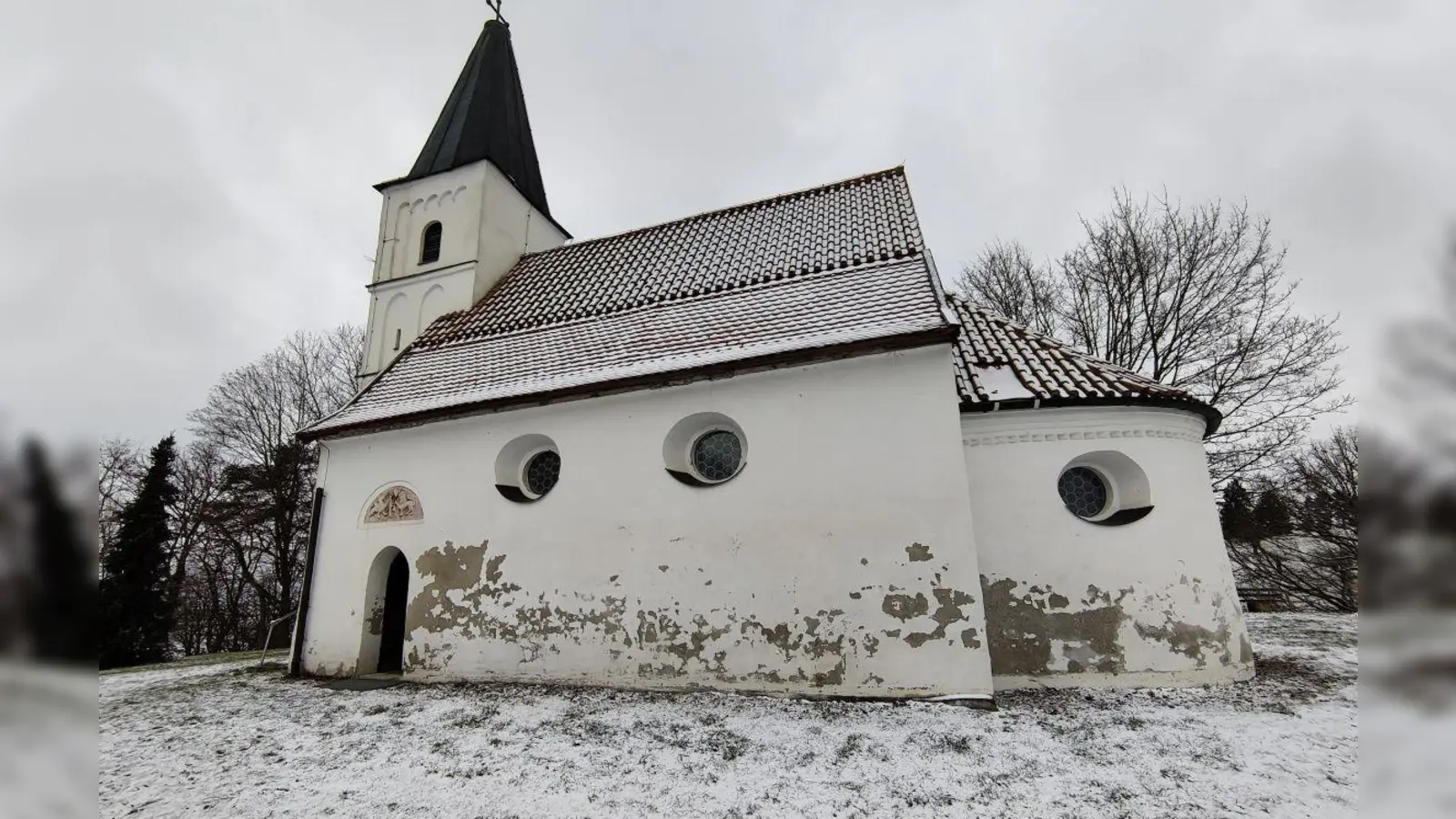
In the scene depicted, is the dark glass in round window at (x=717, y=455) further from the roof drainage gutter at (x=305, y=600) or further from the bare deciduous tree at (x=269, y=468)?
the bare deciduous tree at (x=269, y=468)

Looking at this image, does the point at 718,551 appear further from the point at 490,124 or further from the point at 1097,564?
the point at 490,124

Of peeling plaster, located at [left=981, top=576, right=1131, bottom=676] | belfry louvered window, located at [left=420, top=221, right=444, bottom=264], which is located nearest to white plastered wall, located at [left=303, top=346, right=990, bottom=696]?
peeling plaster, located at [left=981, top=576, right=1131, bottom=676]

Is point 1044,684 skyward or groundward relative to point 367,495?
groundward

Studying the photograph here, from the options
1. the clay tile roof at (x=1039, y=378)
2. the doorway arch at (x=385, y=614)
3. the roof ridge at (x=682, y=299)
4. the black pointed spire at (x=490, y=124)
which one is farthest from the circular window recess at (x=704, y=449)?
the black pointed spire at (x=490, y=124)

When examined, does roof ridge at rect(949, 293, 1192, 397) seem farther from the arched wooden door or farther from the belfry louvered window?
the belfry louvered window

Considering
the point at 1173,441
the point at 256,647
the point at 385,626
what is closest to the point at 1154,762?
the point at 1173,441

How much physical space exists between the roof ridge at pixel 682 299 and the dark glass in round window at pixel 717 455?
2.46 meters

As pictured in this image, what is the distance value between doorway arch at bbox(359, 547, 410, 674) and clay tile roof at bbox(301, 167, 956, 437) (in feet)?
6.75

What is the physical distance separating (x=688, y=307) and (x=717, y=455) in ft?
8.52

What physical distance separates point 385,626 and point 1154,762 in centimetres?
909

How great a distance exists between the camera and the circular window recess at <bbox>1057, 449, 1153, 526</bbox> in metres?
7.36
